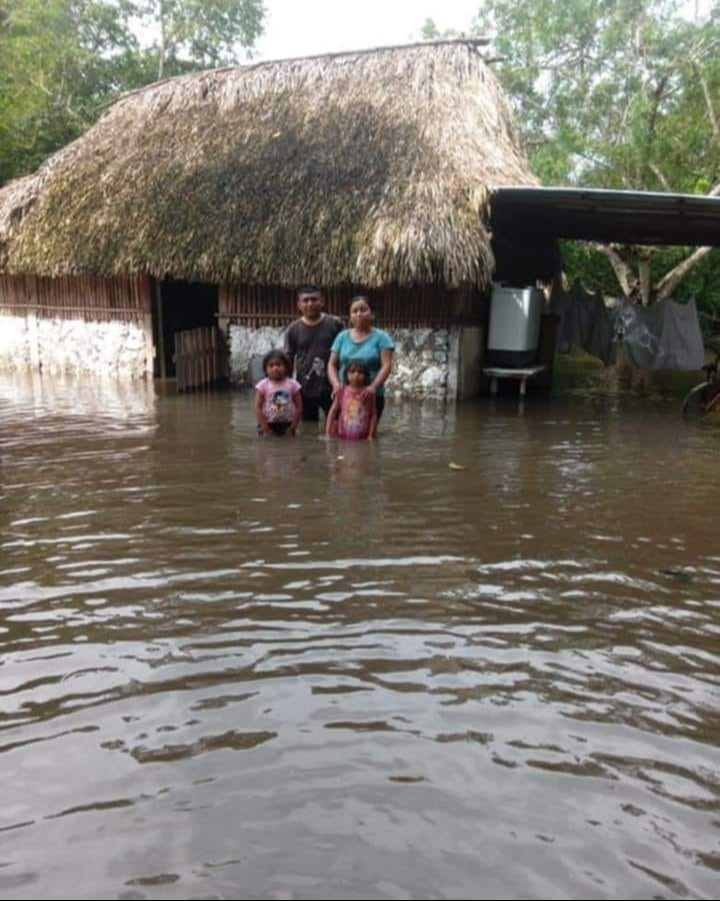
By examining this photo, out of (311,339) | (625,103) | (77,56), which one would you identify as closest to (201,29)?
(77,56)

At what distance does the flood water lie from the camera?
6.32ft

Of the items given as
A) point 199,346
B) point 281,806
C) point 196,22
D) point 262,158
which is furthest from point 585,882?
point 196,22

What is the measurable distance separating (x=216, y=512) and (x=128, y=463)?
5.71ft

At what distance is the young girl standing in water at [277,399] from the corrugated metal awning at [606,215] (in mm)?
4319

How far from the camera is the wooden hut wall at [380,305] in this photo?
1072 cm

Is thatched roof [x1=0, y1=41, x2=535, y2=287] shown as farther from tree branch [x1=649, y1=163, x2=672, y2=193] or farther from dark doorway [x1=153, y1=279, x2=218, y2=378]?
tree branch [x1=649, y1=163, x2=672, y2=193]

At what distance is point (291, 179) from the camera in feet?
36.2

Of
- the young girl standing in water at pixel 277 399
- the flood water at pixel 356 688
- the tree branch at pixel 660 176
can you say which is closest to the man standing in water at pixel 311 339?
the young girl standing in water at pixel 277 399

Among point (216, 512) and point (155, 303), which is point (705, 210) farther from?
point (155, 303)

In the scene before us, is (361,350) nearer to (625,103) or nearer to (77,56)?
(625,103)

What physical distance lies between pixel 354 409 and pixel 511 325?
5.02 metres

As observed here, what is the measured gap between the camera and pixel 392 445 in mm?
7184

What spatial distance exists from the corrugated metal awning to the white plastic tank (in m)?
1.14

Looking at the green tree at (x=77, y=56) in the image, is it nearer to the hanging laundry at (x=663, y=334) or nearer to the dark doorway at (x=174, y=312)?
the dark doorway at (x=174, y=312)
